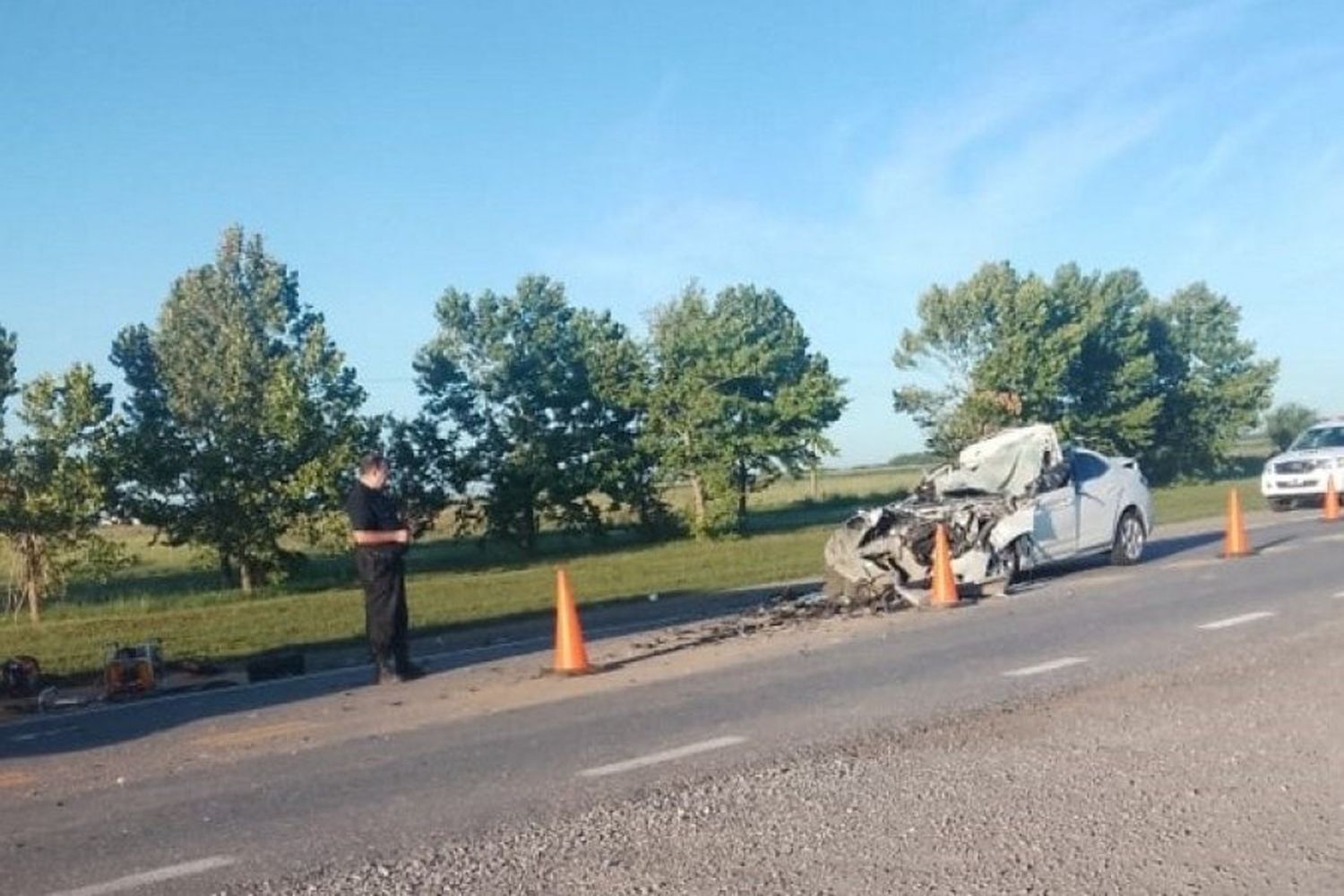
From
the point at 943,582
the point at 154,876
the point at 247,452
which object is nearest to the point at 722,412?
the point at 247,452

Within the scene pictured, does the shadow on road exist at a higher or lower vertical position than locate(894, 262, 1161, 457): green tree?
lower

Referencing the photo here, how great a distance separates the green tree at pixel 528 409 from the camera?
169 ft

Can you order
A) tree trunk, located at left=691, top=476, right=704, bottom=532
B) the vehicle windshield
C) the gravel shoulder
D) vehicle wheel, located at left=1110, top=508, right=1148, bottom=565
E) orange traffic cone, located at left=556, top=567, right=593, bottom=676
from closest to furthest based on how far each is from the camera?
the gravel shoulder < orange traffic cone, located at left=556, top=567, right=593, bottom=676 < vehicle wheel, located at left=1110, top=508, right=1148, bottom=565 < the vehicle windshield < tree trunk, located at left=691, top=476, right=704, bottom=532

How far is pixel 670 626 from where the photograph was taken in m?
16.1

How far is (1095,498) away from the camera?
60.5ft

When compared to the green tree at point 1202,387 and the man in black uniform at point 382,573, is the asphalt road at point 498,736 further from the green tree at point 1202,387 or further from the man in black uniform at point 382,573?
the green tree at point 1202,387

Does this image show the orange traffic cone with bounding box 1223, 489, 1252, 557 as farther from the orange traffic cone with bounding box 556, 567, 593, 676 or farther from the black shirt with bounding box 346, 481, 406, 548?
the black shirt with bounding box 346, 481, 406, 548

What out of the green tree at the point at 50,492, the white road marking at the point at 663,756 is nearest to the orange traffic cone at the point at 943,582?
the white road marking at the point at 663,756

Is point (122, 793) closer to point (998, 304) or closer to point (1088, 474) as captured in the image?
point (1088, 474)

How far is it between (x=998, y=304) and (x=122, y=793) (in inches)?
2201

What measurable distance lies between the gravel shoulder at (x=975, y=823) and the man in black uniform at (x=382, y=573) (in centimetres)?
533

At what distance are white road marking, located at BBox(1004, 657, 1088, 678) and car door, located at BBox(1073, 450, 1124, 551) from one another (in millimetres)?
7091

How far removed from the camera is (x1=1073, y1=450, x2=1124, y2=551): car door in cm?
1827

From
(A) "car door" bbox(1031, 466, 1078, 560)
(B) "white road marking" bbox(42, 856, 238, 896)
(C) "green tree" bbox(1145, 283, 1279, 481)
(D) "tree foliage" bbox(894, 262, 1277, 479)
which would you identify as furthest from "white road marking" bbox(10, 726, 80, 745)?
(C) "green tree" bbox(1145, 283, 1279, 481)
